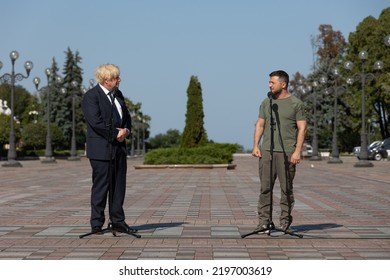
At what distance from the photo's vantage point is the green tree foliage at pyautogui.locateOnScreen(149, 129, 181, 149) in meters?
118

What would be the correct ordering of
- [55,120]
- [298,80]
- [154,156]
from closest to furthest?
1. [154,156]
2. [298,80]
3. [55,120]

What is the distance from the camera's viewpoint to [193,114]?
1359 inches

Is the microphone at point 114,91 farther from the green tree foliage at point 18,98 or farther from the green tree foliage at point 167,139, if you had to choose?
the green tree foliage at point 18,98

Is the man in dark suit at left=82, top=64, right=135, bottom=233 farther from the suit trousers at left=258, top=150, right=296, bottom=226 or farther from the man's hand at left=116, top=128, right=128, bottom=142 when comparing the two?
the suit trousers at left=258, top=150, right=296, bottom=226

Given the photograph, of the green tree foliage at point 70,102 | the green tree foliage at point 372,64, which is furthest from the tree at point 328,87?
the green tree foliage at point 70,102

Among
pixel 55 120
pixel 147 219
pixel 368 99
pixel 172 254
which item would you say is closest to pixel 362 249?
pixel 172 254

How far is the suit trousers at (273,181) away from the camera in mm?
8344

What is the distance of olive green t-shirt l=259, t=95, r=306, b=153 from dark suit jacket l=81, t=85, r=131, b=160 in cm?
160

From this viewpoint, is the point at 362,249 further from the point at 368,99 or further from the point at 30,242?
the point at 368,99

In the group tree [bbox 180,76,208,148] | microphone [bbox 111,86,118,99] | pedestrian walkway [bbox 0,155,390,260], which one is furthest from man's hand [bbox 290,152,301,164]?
tree [bbox 180,76,208,148]

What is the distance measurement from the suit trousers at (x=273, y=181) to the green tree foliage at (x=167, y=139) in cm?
10632

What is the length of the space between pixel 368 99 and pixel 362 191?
4305cm

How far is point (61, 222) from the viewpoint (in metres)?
10.2

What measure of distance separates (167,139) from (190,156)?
8767 cm
